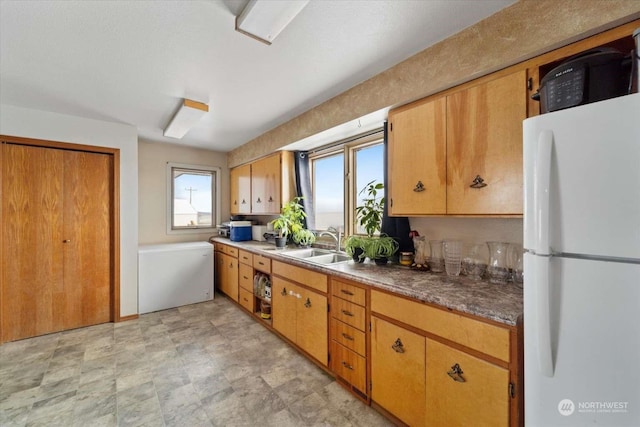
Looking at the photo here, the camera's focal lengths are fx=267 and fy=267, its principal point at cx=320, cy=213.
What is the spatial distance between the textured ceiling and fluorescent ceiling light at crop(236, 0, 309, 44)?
0.09m

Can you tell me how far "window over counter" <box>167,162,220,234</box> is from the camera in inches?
167

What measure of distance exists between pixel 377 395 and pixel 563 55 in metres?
2.08

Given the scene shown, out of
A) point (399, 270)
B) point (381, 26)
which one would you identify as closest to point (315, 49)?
point (381, 26)

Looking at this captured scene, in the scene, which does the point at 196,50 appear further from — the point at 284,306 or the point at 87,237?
the point at 87,237

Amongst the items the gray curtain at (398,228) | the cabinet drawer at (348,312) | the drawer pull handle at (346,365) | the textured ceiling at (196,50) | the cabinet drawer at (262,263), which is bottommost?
the drawer pull handle at (346,365)

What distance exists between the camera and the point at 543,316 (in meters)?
0.90

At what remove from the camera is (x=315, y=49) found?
1.70 m

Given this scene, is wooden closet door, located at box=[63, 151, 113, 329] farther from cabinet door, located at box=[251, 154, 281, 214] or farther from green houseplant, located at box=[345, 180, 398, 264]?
green houseplant, located at box=[345, 180, 398, 264]

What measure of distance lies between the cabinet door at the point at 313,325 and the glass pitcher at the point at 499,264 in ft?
3.75

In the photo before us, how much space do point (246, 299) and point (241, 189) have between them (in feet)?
5.88

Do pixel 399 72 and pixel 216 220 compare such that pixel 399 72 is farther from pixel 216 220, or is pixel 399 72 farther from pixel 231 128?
pixel 216 220

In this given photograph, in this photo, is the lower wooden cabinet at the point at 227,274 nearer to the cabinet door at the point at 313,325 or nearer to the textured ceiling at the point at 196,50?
the cabinet door at the point at 313,325

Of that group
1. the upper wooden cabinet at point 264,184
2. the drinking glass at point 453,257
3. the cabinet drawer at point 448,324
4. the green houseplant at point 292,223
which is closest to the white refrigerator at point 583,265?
the cabinet drawer at point 448,324

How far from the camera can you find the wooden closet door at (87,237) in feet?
9.69
